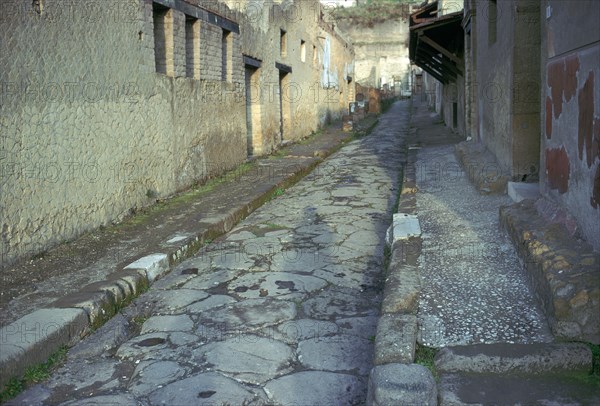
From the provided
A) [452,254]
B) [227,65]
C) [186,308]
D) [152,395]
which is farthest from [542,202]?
[227,65]

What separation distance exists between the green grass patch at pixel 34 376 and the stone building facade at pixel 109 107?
1289mm

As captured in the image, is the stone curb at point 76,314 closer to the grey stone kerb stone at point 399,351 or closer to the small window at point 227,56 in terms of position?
the grey stone kerb stone at point 399,351

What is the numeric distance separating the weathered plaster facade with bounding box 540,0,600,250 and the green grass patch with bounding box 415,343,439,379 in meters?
1.04

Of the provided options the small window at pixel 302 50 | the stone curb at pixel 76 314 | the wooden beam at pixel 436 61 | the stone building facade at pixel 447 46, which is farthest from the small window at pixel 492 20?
the small window at pixel 302 50

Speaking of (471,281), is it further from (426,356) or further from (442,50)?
(442,50)

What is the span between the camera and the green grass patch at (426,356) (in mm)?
2523

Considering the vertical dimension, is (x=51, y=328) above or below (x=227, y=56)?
below

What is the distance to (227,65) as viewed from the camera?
915cm

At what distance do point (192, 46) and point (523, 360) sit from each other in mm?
6451

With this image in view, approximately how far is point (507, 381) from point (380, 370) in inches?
20.0

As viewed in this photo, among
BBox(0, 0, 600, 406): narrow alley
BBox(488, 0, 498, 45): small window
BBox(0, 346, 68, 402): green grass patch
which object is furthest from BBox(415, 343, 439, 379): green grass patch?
BBox(488, 0, 498, 45): small window

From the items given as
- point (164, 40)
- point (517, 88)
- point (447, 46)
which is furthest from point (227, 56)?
point (447, 46)

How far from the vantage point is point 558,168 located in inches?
146

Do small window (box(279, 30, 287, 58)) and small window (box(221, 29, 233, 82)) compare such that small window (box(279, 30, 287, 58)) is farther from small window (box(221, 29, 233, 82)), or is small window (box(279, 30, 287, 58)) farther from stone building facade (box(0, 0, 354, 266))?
small window (box(221, 29, 233, 82))
